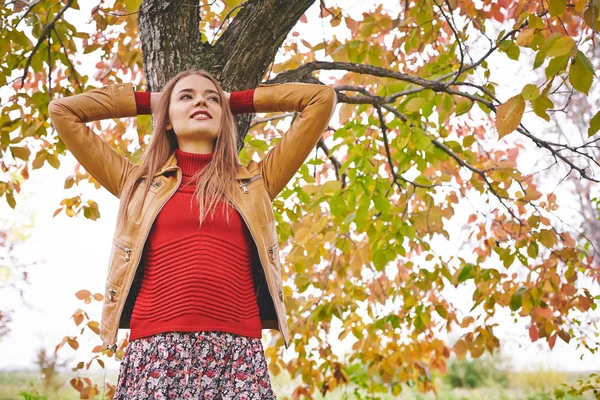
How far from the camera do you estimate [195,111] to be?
175cm

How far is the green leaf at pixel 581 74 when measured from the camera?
1221mm

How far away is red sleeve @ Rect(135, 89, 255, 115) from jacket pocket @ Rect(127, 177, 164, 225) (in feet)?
1.00

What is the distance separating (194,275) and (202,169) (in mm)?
338

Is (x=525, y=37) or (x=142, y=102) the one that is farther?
(x=142, y=102)

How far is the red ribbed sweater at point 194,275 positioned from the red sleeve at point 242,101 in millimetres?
342

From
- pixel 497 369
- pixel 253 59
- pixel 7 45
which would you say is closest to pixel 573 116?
pixel 497 369

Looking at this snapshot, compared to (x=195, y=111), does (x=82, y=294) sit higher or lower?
lower

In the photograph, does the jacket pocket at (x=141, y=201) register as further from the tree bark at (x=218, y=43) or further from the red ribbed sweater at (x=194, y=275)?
the tree bark at (x=218, y=43)

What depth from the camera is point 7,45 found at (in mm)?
2660

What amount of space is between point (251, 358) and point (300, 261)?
1.86 metres

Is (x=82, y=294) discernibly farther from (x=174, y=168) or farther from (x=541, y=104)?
(x=541, y=104)

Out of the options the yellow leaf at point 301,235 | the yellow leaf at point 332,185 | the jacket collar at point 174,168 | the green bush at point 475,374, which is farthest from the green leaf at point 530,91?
the green bush at point 475,374

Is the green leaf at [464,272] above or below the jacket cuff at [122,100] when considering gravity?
below

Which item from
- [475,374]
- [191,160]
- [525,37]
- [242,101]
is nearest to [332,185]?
[242,101]
